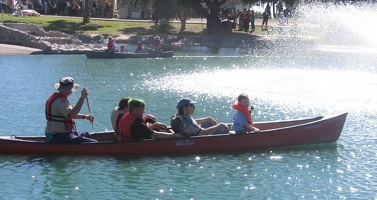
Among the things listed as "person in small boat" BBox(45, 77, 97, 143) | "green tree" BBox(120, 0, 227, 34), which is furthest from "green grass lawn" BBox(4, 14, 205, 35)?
"person in small boat" BBox(45, 77, 97, 143)

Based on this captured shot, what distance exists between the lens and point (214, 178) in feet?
40.2

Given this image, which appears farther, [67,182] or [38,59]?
[38,59]

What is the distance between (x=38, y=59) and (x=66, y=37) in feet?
30.0

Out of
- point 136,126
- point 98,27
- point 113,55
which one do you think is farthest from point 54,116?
point 98,27

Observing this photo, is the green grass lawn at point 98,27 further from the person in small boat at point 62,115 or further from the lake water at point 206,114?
the person in small boat at point 62,115

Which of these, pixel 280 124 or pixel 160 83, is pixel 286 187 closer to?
pixel 280 124

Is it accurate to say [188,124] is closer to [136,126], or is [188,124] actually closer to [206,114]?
[136,126]

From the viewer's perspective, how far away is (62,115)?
13.0 meters

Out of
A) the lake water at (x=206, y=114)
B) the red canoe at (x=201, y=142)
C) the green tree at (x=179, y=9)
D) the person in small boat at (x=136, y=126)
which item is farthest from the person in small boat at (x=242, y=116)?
the green tree at (x=179, y=9)

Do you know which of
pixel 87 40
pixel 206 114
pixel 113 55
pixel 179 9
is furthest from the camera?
pixel 179 9

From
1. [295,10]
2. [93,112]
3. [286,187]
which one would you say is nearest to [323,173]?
[286,187]

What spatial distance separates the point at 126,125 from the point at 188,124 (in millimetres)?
1378

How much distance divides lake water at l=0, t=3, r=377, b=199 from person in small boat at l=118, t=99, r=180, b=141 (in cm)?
49

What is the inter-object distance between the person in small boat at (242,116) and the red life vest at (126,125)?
7.75 feet
